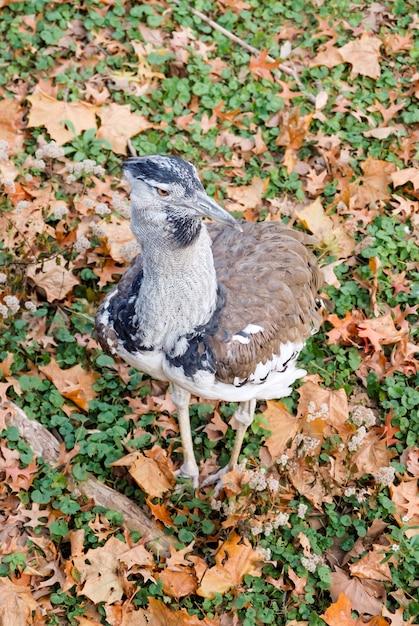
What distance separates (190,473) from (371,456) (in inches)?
41.8

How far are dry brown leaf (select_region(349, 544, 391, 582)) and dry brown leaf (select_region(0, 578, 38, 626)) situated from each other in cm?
166

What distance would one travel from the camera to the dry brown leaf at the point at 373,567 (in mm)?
4340

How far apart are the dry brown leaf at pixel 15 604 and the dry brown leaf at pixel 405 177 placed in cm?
375

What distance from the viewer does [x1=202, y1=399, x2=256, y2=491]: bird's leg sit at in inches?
177

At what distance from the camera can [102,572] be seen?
4.23 m

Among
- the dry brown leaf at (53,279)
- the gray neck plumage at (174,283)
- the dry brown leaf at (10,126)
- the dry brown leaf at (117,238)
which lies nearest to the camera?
the gray neck plumage at (174,283)

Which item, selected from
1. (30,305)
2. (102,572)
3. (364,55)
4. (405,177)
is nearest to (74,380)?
(30,305)

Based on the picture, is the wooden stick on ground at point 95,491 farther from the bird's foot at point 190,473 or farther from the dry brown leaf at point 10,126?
the dry brown leaf at point 10,126

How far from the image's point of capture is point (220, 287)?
3.95 meters

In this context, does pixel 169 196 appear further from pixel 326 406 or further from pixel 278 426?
pixel 278 426

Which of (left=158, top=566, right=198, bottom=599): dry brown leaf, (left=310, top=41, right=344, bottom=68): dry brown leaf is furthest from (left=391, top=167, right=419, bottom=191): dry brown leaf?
(left=158, top=566, right=198, bottom=599): dry brown leaf

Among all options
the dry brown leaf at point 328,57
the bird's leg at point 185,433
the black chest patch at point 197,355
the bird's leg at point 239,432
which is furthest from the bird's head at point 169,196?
the dry brown leaf at point 328,57

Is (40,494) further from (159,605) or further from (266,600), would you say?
(266,600)

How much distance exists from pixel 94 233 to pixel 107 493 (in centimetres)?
164
